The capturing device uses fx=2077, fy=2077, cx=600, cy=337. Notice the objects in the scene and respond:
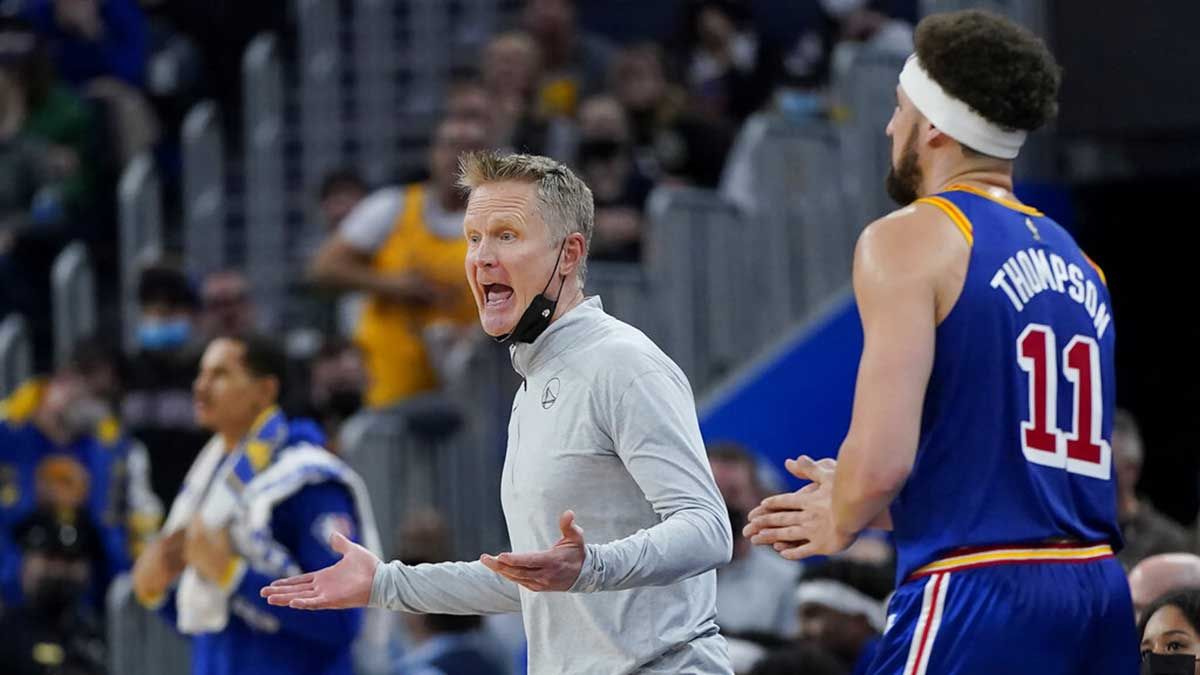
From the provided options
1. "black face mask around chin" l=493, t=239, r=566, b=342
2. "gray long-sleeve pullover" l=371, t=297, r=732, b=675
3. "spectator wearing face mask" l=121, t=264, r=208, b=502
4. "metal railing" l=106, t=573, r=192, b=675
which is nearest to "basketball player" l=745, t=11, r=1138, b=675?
"gray long-sleeve pullover" l=371, t=297, r=732, b=675

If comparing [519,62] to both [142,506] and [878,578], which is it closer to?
[142,506]

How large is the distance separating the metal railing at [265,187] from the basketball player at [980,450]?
9344 mm

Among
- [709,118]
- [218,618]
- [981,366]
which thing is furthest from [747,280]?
[981,366]

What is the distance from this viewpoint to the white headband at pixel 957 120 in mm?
4188

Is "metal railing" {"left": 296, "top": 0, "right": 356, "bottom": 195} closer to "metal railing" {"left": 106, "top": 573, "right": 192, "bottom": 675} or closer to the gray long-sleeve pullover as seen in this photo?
"metal railing" {"left": 106, "top": 573, "right": 192, "bottom": 675}

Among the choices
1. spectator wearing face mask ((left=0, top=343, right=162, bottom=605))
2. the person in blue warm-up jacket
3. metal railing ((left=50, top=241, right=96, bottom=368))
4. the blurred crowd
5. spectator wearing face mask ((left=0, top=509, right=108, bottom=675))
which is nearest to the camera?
the person in blue warm-up jacket

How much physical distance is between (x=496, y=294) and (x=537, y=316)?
0.10 metres

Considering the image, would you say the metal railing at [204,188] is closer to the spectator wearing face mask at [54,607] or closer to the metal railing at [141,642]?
the spectator wearing face mask at [54,607]

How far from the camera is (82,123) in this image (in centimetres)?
1299

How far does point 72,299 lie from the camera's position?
12.2m

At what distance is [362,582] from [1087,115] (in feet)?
25.6

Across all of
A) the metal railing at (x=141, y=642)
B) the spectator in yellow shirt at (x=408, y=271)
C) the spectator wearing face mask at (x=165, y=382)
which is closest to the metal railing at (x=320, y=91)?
the spectator wearing face mask at (x=165, y=382)

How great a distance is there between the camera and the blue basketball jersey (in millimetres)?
3967

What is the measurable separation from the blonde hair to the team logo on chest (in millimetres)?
277
